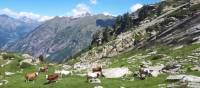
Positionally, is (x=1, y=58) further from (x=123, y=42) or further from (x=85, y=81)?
(x=123, y=42)

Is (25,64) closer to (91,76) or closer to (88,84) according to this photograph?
(91,76)

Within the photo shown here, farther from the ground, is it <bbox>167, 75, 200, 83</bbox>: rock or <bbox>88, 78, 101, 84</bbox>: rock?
<bbox>88, 78, 101, 84</bbox>: rock

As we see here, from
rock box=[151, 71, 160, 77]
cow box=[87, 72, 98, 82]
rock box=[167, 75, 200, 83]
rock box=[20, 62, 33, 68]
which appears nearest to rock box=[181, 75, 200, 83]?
rock box=[167, 75, 200, 83]

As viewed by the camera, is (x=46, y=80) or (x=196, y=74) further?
(x=46, y=80)

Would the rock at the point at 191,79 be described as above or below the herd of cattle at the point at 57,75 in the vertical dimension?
below

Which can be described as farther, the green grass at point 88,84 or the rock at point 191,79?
the green grass at point 88,84

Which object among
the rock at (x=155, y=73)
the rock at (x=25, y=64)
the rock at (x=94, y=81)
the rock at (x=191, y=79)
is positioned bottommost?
the rock at (x=191, y=79)

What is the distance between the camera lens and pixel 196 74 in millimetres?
42000


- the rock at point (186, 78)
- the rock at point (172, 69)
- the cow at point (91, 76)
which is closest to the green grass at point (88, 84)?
the cow at point (91, 76)

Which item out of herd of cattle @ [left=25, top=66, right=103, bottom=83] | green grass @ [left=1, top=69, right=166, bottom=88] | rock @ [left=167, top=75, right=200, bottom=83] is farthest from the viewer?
herd of cattle @ [left=25, top=66, right=103, bottom=83]

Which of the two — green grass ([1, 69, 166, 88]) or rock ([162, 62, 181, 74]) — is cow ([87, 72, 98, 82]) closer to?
green grass ([1, 69, 166, 88])

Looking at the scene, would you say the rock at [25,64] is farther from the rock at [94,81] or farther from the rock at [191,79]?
the rock at [191,79]

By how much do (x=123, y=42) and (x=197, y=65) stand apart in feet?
403

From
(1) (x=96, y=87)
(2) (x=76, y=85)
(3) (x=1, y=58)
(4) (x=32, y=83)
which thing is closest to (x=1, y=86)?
(4) (x=32, y=83)
